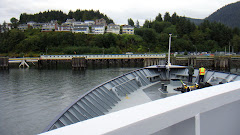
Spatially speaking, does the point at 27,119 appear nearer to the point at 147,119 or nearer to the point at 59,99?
the point at 59,99

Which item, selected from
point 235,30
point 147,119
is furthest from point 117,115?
point 235,30

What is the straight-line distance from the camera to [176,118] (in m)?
2.00

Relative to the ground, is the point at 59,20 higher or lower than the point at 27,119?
higher

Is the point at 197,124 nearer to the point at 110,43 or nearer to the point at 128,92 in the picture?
the point at 128,92

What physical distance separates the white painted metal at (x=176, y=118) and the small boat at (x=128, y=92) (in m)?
5.74

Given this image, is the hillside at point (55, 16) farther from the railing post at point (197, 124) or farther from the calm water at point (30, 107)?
the railing post at point (197, 124)

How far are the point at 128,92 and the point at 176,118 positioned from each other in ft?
35.1

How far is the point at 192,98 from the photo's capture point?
2.24 metres

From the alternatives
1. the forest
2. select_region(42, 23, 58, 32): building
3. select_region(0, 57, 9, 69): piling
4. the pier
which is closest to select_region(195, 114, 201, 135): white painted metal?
the pier

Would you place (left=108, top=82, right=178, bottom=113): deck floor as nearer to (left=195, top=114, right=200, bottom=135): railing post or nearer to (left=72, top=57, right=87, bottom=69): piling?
(left=195, top=114, right=200, bottom=135): railing post

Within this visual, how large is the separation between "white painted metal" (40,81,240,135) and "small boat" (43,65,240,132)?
574 centimetres

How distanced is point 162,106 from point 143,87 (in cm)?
1269

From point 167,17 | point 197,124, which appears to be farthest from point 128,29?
point 197,124

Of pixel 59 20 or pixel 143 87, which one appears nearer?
pixel 143 87
